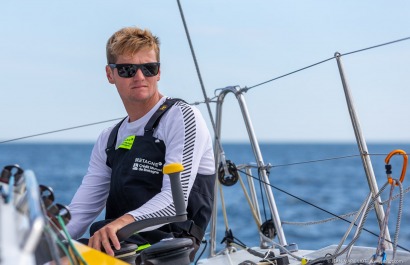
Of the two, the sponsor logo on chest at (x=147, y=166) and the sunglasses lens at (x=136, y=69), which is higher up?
the sunglasses lens at (x=136, y=69)

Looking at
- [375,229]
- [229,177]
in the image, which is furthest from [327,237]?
[229,177]

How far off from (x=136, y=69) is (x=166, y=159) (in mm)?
366

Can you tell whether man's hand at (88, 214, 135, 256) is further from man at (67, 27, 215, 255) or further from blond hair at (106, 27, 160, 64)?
blond hair at (106, 27, 160, 64)

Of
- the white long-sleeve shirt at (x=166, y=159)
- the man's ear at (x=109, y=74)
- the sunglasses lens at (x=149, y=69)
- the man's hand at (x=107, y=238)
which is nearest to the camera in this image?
the man's hand at (x=107, y=238)

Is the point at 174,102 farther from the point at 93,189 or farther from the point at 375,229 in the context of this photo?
the point at 375,229

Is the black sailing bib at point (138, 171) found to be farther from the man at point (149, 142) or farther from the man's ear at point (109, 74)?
the man's ear at point (109, 74)

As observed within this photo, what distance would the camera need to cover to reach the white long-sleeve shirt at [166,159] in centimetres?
312

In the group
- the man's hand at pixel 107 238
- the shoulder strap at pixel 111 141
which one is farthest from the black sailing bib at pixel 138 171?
the man's hand at pixel 107 238

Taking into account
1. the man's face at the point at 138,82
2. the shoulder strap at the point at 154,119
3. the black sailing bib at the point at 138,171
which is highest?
the man's face at the point at 138,82

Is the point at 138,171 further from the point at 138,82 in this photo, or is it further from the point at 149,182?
the point at 138,82

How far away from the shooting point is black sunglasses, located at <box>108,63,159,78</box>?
335cm

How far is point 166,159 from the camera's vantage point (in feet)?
10.6

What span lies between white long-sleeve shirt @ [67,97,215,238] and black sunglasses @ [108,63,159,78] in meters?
0.15

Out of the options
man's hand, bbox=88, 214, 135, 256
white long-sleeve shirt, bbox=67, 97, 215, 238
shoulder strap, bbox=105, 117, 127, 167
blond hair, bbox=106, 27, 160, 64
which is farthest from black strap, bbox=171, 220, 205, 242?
blond hair, bbox=106, 27, 160, 64
